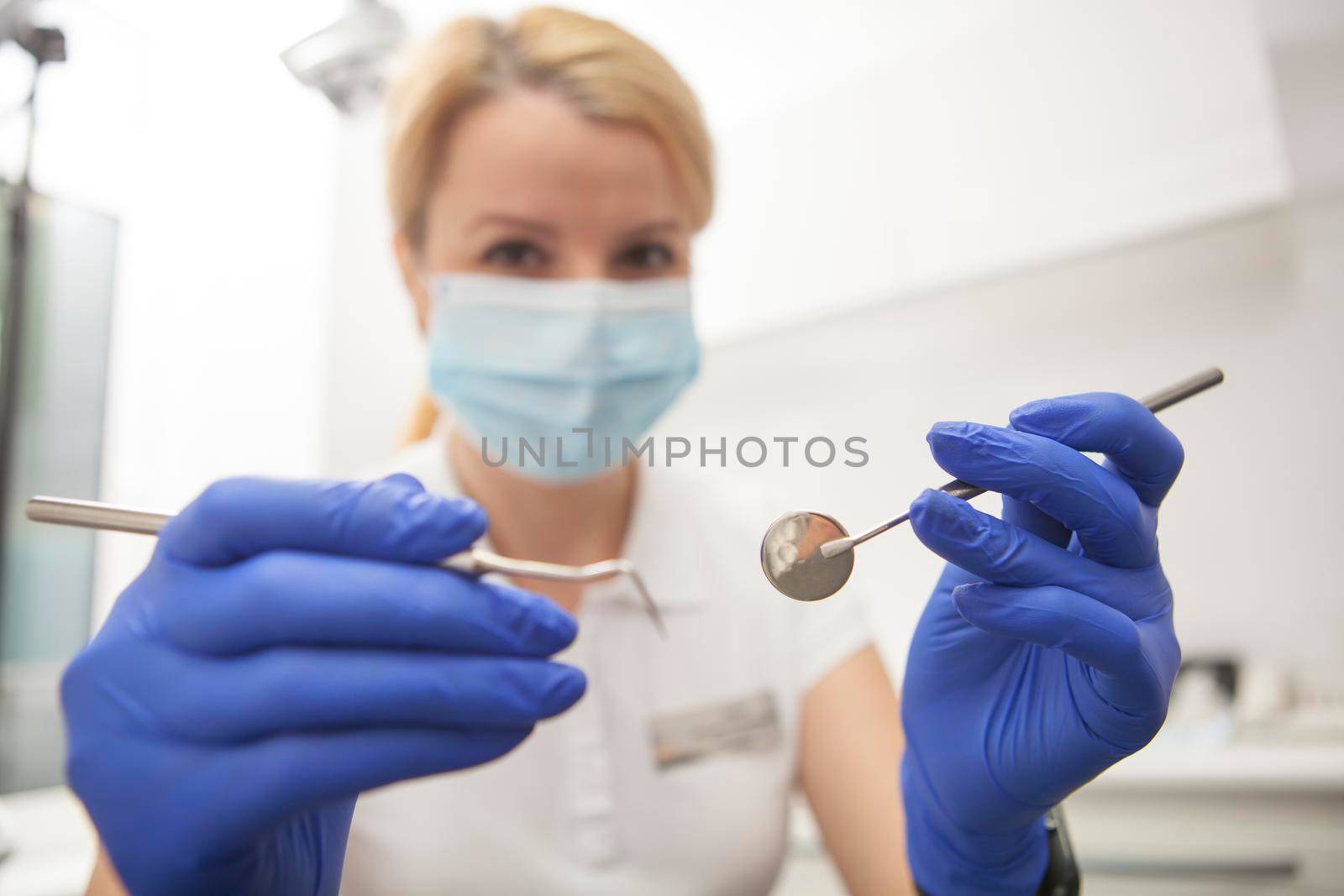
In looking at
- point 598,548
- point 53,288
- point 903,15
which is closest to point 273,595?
point 598,548

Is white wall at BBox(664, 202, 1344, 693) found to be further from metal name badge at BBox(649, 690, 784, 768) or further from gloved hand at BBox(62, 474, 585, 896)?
gloved hand at BBox(62, 474, 585, 896)

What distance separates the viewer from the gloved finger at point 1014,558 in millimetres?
369

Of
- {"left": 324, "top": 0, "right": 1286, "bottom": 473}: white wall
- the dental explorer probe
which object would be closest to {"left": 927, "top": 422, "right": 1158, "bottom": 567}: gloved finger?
the dental explorer probe

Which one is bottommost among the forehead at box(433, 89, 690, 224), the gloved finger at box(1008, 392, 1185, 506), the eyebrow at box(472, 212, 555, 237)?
the gloved finger at box(1008, 392, 1185, 506)

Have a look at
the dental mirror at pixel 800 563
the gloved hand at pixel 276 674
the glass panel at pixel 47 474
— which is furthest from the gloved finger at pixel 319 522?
the glass panel at pixel 47 474

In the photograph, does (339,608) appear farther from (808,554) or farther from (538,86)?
(538,86)

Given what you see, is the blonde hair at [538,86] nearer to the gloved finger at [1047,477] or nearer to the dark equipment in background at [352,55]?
the dark equipment in background at [352,55]

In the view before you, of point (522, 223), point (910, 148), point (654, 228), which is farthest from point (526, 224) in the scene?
point (910, 148)

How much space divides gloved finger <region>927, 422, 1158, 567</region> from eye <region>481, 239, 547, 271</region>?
49cm

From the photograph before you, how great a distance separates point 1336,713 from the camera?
962mm

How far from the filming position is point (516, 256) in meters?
0.77

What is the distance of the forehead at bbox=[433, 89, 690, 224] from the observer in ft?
2.39

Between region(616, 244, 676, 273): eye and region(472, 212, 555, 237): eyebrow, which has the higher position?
region(472, 212, 555, 237): eyebrow

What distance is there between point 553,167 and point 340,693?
538 millimetres
